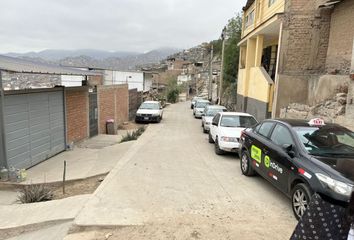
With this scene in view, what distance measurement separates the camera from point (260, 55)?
18.5 m

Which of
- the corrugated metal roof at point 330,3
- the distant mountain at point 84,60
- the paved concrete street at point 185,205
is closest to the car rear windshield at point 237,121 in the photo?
the paved concrete street at point 185,205

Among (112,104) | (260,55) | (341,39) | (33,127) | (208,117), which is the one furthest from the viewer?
(112,104)

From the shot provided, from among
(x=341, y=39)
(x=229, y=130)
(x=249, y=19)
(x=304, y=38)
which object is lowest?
(x=229, y=130)

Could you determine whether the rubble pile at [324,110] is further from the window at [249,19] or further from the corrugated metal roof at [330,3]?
the window at [249,19]

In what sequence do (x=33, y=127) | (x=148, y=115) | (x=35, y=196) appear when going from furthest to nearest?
1. (x=148, y=115)
2. (x=33, y=127)
3. (x=35, y=196)

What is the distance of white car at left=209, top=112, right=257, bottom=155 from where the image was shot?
Result: 1001cm

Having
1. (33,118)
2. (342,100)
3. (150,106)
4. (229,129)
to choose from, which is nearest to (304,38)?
(342,100)

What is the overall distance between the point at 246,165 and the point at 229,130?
9.59 ft

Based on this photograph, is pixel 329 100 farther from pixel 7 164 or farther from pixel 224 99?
pixel 224 99

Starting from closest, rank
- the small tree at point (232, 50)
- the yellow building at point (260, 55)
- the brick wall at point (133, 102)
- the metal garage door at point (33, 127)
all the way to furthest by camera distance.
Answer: the metal garage door at point (33, 127), the yellow building at point (260, 55), the brick wall at point (133, 102), the small tree at point (232, 50)

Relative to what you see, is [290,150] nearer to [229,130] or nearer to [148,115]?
[229,130]

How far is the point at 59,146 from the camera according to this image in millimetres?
12266

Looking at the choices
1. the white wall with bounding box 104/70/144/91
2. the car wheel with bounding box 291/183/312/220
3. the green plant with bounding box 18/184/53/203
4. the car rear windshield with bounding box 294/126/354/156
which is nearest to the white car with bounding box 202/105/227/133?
the car rear windshield with bounding box 294/126/354/156

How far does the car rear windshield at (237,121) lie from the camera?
11.0m
